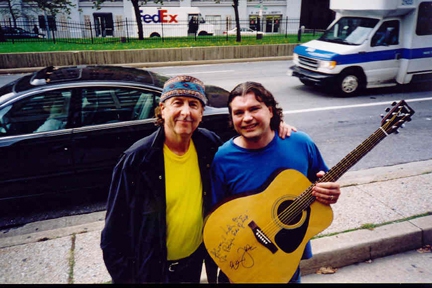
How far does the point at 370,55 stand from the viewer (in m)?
9.49

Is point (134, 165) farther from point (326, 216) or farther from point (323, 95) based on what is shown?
point (323, 95)

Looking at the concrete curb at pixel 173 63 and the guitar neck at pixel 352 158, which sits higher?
the guitar neck at pixel 352 158

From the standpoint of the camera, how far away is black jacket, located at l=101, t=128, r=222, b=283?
1946 mm

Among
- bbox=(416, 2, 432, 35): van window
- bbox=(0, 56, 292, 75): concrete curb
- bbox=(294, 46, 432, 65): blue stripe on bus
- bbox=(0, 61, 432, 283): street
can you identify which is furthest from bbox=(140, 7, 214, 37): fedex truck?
bbox=(416, 2, 432, 35): van window

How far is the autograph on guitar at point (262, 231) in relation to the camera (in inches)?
81.4

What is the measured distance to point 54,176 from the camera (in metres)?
4.15

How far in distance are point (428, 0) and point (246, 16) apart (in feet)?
103

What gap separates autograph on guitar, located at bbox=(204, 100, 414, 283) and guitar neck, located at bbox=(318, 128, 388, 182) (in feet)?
0.49

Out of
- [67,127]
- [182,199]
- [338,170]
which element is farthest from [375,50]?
[182,199]

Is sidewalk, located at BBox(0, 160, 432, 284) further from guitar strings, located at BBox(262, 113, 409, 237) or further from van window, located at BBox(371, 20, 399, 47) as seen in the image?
van window, located at BBox(371, 20, 399, 47)

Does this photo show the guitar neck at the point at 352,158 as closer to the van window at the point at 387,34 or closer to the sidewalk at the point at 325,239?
the sidewalk at the point at 325,239

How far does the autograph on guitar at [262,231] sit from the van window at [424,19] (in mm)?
9603

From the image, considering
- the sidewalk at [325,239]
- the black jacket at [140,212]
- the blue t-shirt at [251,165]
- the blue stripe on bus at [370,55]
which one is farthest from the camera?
the blue stripe on bus at [370,55]

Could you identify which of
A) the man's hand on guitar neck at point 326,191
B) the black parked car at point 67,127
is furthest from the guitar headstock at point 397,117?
the black parked car at point 67,127
